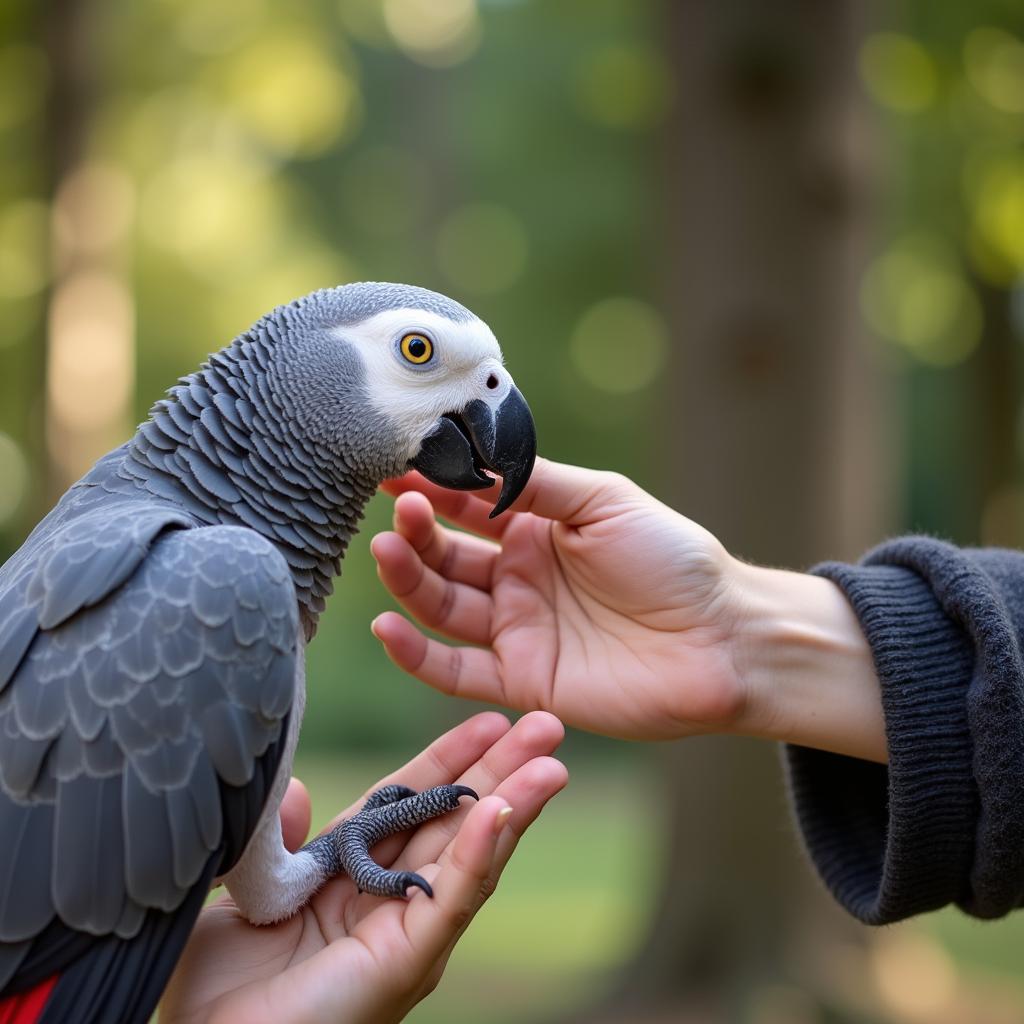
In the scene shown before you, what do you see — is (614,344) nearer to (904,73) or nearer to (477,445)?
(904,73)

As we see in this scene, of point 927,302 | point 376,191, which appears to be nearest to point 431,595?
point 927,302

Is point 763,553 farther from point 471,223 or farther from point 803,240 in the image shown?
point 471,223

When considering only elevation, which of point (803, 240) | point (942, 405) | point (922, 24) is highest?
point (922, 24)

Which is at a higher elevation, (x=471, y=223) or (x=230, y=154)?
(x=230, y=154)

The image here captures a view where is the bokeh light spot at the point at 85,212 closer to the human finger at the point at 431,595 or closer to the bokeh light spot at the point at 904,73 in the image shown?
the bokeh light spot at the point at 904,73

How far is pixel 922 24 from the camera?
247 inches

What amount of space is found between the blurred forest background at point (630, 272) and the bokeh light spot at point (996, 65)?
0.02m

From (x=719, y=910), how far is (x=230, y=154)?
874 cm

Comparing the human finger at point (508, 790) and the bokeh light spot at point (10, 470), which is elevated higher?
the human finger at point (508, 790)

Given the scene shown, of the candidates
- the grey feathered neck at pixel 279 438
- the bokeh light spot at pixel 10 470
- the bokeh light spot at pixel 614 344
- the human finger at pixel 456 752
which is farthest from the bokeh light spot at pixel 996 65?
the bokeh light spot at pixel 10 470

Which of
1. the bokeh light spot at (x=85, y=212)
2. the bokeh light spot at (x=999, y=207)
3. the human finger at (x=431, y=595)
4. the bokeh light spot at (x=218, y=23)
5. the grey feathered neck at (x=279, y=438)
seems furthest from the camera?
the bokeh light spot at (x=218, y=23)

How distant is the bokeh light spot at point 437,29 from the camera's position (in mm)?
8977

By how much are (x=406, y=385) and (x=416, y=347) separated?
72mm

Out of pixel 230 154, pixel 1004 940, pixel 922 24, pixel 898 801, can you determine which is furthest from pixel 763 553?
pixel 230 154
